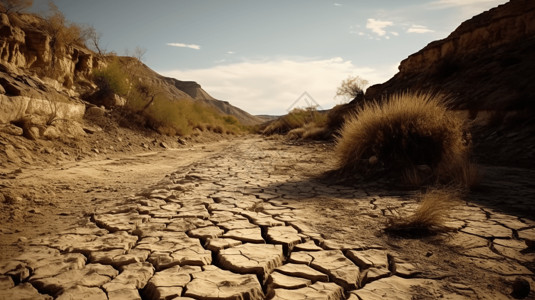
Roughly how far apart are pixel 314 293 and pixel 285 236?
70 centimetres

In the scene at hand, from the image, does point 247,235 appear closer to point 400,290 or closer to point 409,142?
point 400,290

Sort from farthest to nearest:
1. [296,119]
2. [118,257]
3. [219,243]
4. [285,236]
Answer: [296,119], [285,236], [219,243], [118,257]

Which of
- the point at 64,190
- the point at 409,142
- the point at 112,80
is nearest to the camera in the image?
the point at 64,190

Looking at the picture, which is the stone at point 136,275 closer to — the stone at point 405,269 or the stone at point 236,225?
the stone at point 236,225

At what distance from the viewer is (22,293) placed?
128cm

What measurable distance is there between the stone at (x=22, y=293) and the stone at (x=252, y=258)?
2.78 feet

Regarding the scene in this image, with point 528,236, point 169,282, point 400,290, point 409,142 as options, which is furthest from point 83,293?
point 409,142

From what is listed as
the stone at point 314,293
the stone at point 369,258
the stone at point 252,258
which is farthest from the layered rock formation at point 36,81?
the stone at point 369,258

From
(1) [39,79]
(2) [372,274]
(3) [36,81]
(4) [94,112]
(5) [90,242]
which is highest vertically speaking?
(1) [39,79]

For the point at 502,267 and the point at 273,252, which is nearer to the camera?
the point at 502,267

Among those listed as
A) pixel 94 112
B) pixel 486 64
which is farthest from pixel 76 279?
pixel 486 64

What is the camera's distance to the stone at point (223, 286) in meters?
1.29

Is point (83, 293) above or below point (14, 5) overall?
below

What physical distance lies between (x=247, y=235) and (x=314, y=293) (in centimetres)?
81
